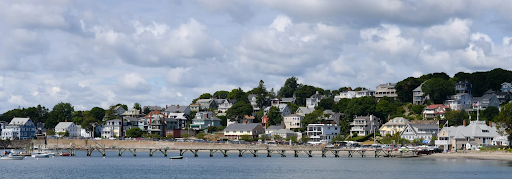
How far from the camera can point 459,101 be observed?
15438 cm

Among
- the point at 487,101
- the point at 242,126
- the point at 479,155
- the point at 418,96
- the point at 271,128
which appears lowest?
the point at 479,155

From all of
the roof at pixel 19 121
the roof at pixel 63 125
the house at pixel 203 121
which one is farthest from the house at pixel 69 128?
the house at pixel 203 121

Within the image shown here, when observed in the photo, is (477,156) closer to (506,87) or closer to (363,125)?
(363,125)

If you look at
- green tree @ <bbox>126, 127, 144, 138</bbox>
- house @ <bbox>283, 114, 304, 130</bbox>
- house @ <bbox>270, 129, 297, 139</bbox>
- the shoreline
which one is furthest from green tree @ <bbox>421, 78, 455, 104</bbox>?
green tree @ <bbox>126, 127, 144, 138</bbox>

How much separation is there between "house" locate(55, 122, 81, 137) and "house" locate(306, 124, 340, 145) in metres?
78.6

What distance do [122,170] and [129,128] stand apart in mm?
97138

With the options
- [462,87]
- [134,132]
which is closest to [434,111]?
[462,87]

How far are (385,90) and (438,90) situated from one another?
24.1 m

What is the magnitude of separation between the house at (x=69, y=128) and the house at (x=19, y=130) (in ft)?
27.0

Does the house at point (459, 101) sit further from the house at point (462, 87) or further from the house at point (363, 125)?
the house at point (363, 125)

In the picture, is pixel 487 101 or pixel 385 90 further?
pixel 385 90

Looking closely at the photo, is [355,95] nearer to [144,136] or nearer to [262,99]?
[262,99]

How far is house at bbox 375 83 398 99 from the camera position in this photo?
580 feet

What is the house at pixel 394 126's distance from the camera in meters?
138
